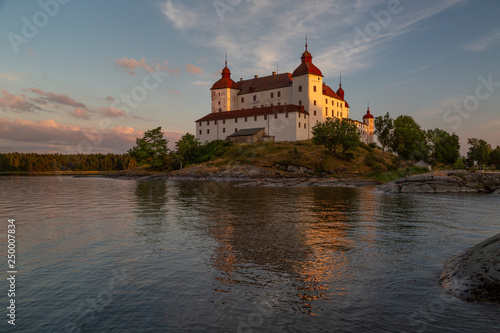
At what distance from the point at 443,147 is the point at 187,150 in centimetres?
7627

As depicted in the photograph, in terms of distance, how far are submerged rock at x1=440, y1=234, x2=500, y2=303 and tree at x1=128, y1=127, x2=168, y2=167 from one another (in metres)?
101

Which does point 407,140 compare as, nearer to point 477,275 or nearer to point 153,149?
point 153,149

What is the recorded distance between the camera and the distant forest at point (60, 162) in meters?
168

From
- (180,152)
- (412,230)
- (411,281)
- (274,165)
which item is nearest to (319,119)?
(274,165)

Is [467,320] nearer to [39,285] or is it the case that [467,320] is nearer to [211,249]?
[211,249]

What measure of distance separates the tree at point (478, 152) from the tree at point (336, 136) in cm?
3947

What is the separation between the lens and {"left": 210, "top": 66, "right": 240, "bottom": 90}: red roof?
118312mm

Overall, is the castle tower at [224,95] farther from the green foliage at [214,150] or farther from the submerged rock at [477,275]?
the submerged rock at [477,275]

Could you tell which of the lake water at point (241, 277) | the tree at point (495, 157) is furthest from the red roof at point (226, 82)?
the lake water at point (241, 277)

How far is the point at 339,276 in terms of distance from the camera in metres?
9.57

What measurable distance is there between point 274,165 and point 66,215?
212ft

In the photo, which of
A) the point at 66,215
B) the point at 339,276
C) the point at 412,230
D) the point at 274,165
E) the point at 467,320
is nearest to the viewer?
the point at 467,320

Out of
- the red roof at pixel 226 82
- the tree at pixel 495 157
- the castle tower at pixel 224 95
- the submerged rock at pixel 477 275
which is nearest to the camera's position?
the submerged rock at pixel 477 275

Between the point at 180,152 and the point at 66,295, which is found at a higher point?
the point at 180,152
